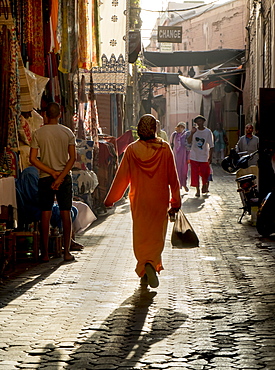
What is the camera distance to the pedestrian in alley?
25.2ft

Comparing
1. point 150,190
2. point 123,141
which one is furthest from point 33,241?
point 123,141

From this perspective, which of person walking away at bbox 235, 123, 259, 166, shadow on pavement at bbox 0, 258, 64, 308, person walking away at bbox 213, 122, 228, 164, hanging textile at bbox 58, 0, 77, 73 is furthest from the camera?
person walking away at bbox 213, 122, 228, 164

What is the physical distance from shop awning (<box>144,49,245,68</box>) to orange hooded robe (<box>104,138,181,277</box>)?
94.0 ft

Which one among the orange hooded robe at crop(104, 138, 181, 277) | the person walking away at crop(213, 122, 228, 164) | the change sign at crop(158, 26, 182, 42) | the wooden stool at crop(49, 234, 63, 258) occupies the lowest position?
the person walking away at crop(213, 122, 228, 164)

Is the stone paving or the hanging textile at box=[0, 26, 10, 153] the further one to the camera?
the hanging textile at box=[0, 26, 10, 153]

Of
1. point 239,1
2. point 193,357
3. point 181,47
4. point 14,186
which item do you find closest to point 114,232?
point 14,186

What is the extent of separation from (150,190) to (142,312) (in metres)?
1.55

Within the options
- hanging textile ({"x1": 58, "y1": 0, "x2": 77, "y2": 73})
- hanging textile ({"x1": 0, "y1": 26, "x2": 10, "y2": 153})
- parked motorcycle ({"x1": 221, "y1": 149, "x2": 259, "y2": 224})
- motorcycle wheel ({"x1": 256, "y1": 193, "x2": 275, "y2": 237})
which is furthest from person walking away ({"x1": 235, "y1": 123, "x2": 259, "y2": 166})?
hanging textile ({"x1": 0, "y1": 26, "x2": 10, "y2": 153})

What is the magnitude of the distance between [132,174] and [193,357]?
119 inches

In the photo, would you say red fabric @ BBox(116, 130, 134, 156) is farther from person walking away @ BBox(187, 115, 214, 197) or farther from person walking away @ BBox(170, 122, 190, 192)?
person walking away @ BBox(170, 122, 190, 192)

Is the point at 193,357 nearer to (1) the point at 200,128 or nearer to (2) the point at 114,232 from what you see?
(2) the point at 114,232

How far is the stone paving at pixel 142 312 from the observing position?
16.8ft

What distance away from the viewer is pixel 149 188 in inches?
305

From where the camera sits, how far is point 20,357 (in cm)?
514
